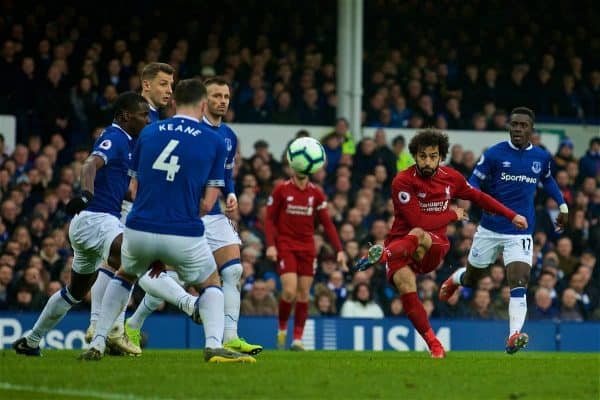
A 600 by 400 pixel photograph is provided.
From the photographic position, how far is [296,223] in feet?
56.4

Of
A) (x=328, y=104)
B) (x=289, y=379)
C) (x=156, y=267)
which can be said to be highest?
(x=328, y=104)

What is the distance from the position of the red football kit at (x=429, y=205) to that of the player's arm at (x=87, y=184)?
9.71 ft

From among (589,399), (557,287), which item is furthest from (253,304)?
(589,399)

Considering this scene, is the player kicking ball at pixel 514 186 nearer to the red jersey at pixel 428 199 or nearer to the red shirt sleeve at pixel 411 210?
the red jersey at pixel 428 199

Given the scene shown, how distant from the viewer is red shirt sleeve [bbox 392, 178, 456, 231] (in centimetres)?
1293

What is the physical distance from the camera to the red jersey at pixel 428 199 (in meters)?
13.0

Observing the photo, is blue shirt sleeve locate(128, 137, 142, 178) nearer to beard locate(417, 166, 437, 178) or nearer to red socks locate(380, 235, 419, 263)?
red socks locate(380, 235, 419, 263)

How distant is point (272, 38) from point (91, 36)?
3.53m

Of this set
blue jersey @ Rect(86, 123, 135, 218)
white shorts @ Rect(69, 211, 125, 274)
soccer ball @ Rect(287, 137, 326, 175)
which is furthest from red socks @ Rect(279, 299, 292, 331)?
white shorts @ Rect(69, 211, 125, 274)

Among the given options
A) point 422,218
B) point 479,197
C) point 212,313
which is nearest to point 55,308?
point 212,313

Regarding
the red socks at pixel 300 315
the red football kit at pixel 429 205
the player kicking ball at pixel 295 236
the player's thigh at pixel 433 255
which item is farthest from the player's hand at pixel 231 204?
the red socks at pixel 300 315

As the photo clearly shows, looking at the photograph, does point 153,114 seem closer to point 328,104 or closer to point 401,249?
point 401,249

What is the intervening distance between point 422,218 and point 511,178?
1862mm

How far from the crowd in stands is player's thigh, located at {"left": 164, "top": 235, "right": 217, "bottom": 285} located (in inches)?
307
